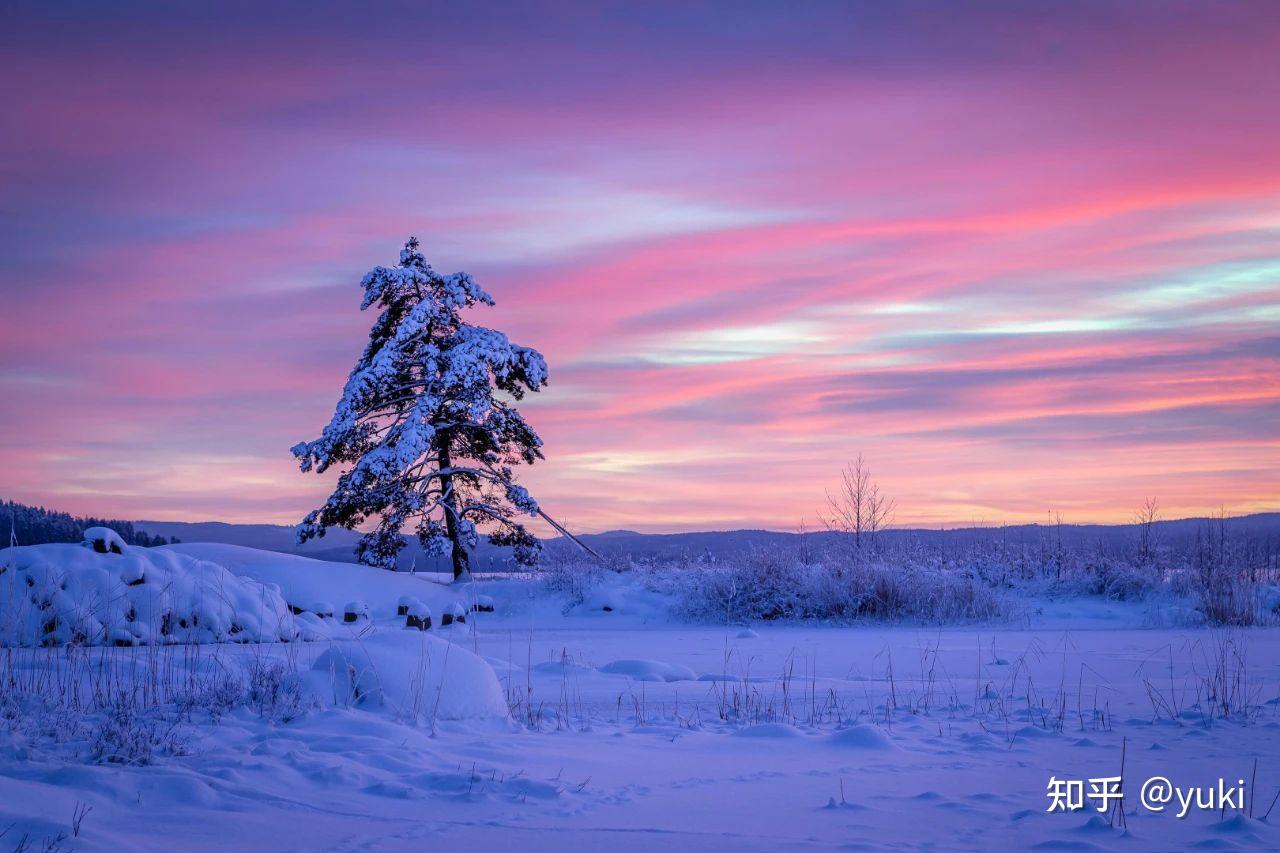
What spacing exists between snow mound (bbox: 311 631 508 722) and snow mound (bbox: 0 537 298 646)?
180 inches

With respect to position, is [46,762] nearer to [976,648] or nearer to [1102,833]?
[1102,833]

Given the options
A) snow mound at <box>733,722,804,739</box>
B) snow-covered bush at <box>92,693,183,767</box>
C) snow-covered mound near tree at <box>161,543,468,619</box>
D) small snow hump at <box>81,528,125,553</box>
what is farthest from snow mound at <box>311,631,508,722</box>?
snow-covered mound near tree at <box>161,543,468,619</box>

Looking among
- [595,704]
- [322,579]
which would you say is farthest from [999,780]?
[322,579]

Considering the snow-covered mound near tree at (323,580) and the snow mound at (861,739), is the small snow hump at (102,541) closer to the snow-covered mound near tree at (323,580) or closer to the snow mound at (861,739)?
the snow-covered mound near tree at (323,580)

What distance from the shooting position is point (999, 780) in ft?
16.9

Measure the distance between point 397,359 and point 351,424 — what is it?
1.96m

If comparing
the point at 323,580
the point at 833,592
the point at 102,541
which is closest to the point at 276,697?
the point at 102,541

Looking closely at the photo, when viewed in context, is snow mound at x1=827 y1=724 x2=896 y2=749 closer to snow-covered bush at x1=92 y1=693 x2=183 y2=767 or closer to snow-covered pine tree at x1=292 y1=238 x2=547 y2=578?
snow-covered bush at x1=92 y1=693 x2=183 y2=767

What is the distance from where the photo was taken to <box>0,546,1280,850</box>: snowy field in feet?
13.4

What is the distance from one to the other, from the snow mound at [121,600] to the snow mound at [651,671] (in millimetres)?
4659

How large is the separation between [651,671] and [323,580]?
11.4m

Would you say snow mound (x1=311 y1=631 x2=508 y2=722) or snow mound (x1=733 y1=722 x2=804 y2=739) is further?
snow mound (x1=311 y1=631 x2=508 y2=722)

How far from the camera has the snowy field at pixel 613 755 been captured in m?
4.09

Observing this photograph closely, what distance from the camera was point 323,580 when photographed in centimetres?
1942
